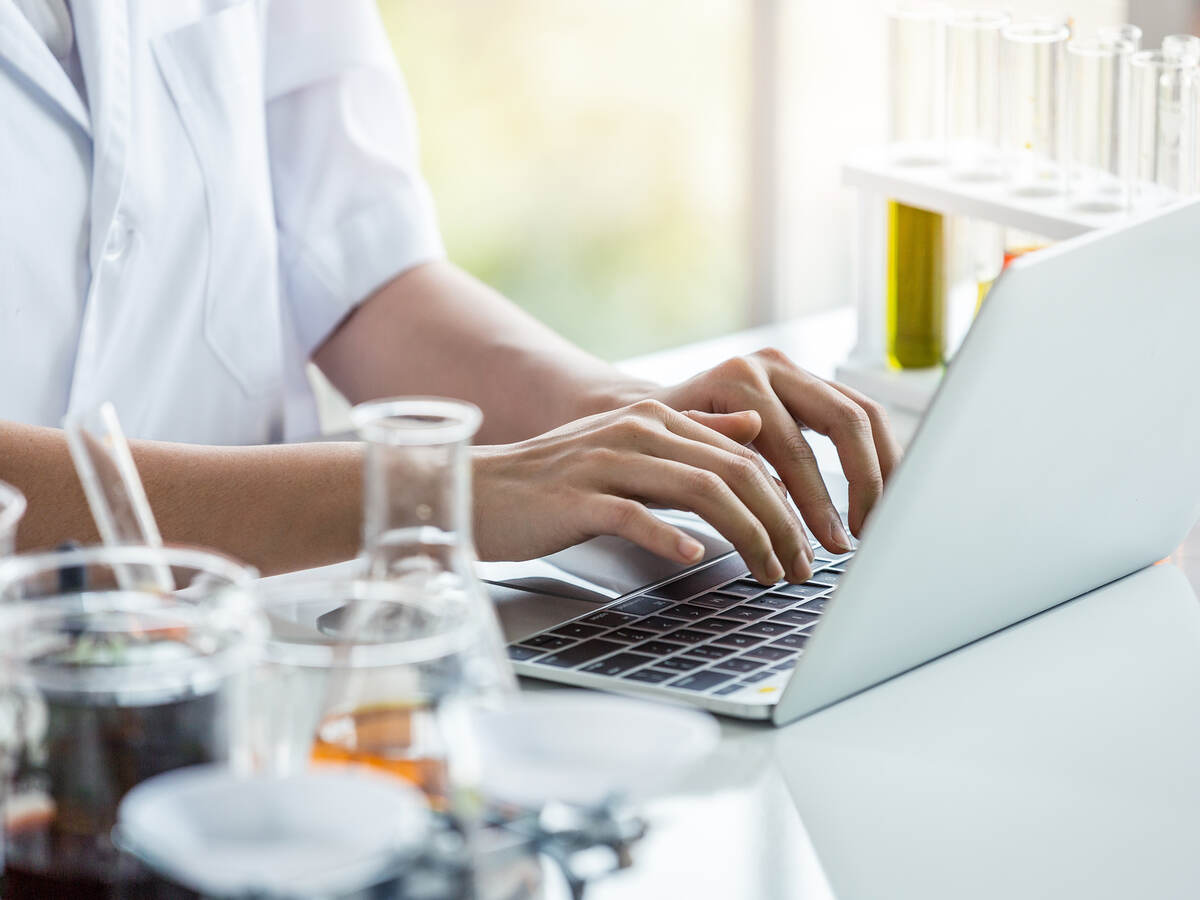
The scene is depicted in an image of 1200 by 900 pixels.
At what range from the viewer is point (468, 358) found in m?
1.17

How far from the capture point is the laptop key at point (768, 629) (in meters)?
0.71

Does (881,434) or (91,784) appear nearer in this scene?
(91,784)

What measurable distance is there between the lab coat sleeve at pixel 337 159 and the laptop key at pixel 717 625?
23.0 inches

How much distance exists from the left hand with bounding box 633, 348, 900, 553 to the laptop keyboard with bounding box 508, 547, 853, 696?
0.17ft

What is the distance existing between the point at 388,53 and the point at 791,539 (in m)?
0.64

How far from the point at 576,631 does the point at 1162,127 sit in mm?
706

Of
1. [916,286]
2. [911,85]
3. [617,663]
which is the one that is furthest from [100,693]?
[911,85]

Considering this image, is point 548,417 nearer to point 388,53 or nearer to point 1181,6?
point 388,53

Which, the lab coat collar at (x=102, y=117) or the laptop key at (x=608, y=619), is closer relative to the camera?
the laptop key at (x=608, y=619)

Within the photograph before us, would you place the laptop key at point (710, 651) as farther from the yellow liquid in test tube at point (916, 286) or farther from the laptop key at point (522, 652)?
the yellow liquid in test tube at point (916, 286)

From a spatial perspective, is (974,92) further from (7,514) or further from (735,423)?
(7,514)

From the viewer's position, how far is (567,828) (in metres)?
0.39

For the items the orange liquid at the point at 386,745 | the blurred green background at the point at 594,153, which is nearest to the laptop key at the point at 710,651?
the orange liquid at the point at 386,745

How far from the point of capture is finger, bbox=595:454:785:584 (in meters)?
0.75
